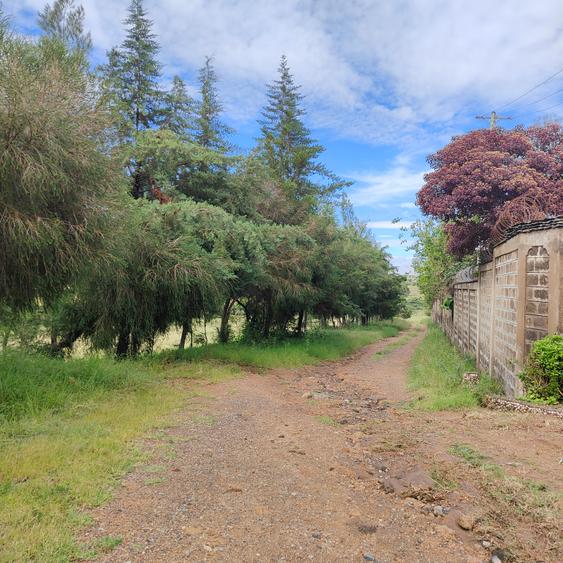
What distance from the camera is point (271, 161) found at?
21.2 metres

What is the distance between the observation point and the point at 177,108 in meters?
16.1

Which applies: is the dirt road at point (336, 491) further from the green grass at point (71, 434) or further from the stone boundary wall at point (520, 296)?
the stone boundary wall at point (520, 296)

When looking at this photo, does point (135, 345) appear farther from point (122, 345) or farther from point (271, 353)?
point (271, 353)

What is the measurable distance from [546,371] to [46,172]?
21.5 ft

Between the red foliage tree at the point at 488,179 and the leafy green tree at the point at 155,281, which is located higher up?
the red foliage tree at the point at 488,179

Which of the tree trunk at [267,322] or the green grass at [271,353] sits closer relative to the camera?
the green grass at [271,353]

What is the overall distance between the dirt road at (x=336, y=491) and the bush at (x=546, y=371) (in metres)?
0.57

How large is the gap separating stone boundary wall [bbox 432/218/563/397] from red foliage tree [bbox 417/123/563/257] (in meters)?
2.53

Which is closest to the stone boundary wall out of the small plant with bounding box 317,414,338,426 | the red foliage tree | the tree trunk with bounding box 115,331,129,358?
the red foliage tree

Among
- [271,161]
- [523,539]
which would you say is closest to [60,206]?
[523,539]

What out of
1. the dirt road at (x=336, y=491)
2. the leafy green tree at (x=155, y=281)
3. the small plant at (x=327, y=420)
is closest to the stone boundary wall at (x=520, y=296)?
the dirt road at (x=336, y=491)

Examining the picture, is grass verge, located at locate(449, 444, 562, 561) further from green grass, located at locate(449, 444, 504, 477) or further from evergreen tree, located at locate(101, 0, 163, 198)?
evergreen tree, located at locate(101, 0, 163, 198)

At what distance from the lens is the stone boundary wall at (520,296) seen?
225 inches

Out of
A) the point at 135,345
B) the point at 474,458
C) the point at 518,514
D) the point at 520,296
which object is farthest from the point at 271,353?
the point at 518,514
